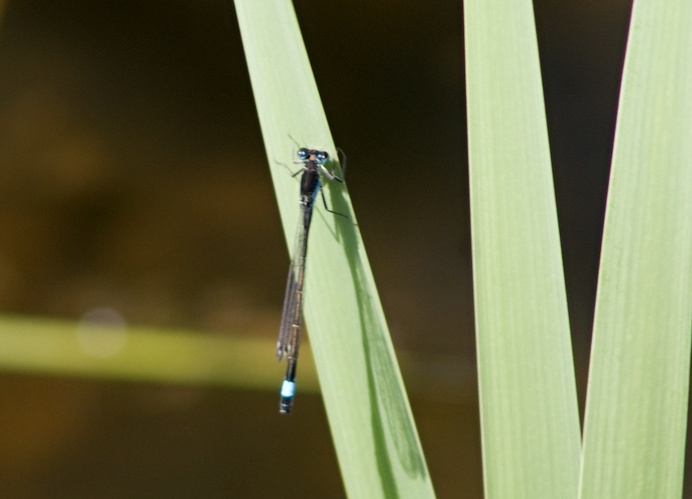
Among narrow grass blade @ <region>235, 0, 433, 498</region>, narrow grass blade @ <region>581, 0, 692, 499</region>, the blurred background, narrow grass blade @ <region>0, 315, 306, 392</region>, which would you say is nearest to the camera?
narrow grass blade @ <region>581, 0, 692, 499</region>

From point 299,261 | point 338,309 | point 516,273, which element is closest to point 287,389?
point 299,261

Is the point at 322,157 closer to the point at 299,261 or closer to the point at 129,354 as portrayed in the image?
the point at 299,261

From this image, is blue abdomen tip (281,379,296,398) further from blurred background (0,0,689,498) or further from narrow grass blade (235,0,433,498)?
blurred background (0,0,689,498)

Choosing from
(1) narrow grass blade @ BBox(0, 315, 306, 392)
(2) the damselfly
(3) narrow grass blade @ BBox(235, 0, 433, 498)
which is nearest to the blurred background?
(1) narrow grass blade @ BBox(0, 315, 306, 392)

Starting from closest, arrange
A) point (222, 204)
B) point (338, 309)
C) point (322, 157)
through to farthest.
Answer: point (338, 309), point (322, 157), point (222, 204)

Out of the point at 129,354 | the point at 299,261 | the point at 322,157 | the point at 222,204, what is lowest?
the point at 129,354

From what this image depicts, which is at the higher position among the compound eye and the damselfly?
the compound eye
